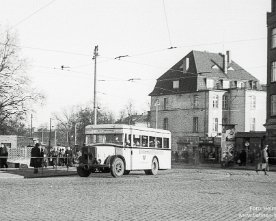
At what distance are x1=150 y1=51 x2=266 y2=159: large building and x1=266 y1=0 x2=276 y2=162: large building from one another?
27.3 meters

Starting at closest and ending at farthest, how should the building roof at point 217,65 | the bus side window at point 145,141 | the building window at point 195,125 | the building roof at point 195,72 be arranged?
the bus side window at point 145,141 < the building window at point 195,125 < the building roof at point 195,72 < the building roof at point 217,65

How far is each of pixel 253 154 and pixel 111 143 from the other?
28.9 meters

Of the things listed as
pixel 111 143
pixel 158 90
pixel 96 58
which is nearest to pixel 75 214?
pixel 111 143

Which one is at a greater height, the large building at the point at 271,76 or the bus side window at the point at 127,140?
the large building at the point at 271,76

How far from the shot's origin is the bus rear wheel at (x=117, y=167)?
24.7 m

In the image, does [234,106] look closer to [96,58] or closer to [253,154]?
[253,154]

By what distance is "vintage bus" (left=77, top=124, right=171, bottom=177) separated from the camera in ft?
81.3

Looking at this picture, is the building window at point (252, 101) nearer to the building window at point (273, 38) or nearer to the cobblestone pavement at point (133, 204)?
the building window at point (273, 38)

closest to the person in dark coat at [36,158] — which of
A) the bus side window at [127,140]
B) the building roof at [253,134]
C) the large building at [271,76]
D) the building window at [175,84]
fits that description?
the bus side window at [127,140]

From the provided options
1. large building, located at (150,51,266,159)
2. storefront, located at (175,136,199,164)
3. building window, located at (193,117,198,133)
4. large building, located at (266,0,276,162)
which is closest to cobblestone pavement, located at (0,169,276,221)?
large building, located at (266,0,276,162)

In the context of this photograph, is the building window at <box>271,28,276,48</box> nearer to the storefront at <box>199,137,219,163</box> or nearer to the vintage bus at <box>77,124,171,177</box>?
the storefront at <box>199,137,219,163</box>

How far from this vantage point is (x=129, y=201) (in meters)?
13.8

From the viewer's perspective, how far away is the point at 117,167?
25.1 m

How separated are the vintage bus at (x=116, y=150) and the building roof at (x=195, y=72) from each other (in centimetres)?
5009
